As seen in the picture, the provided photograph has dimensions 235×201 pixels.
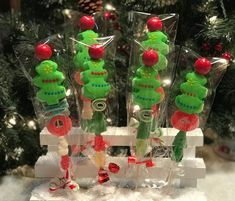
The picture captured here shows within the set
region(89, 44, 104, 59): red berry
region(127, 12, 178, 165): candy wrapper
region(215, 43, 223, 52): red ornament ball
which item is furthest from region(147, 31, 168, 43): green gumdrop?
region(215, 43, 223, 52): red ornament ball

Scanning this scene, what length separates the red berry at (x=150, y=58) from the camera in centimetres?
67

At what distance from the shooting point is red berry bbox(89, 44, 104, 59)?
68cm

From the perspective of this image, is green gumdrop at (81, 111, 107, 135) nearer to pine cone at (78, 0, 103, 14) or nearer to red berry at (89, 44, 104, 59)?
red berry at (89, 44, 104, 59)

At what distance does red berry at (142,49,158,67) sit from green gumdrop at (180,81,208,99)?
0.07 meters

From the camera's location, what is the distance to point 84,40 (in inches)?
29.4

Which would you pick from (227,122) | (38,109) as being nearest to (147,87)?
(38,109)

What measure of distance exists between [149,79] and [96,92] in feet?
0.32

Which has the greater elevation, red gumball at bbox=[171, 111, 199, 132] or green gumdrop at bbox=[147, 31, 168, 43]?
green gumdrop at bbox=[147, 31, 168, 43]

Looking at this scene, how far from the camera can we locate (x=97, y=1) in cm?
92

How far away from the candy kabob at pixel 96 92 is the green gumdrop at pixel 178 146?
0.14 meters

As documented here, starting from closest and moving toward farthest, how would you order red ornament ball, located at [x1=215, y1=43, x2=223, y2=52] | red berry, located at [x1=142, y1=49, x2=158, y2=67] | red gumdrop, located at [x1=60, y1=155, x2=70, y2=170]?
1. red berry, located at [x1=142, y1=49, x2=158, y2=67]
2. red gumdrop, located at [x1=60, y1=155, x2=70, y2=170]
3. red ornament ball, located at [x1=215, y1=43, x2=223, y2=52]

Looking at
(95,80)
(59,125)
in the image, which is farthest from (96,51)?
(59,125)

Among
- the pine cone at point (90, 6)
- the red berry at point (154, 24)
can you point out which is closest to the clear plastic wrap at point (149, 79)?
the red berry at point (154, 24)

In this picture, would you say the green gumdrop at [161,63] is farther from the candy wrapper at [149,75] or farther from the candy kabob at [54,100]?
the candy kabob at [54,100]
